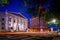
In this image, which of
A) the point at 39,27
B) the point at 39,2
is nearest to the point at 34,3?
the point at 39,2

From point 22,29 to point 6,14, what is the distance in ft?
24.8

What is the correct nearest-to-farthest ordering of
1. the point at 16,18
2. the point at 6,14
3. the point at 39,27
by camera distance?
1. the point at 6,14
2. the point at 16,18
3. the point at 39,27

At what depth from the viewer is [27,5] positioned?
1000cm

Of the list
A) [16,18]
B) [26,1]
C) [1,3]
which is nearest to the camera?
[1,3]

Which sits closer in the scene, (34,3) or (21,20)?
(34,3)

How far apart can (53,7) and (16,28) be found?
32.4 meters

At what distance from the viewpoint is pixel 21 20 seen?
47.7m

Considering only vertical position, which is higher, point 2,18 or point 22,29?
point 2,18

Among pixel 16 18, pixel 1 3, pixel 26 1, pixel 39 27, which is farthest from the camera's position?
pixel 39 27

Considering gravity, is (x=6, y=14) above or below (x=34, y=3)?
above

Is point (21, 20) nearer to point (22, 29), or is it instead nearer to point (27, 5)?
point (22, 29)

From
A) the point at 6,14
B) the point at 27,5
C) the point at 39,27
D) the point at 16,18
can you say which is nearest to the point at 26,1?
the point at 27,5

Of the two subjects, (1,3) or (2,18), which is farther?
(2,18)

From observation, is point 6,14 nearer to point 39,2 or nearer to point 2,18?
point 2,18
